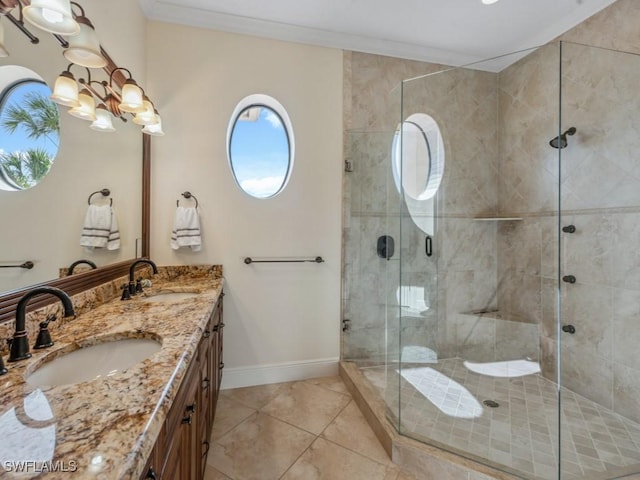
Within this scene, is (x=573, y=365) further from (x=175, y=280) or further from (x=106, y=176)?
(x=106, y=176)

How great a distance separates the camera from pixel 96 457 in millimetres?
461

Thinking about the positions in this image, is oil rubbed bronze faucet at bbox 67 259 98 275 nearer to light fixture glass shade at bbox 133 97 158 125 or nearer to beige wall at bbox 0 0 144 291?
beige wall at bbox 0 0 144 291

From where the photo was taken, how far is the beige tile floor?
149 cm

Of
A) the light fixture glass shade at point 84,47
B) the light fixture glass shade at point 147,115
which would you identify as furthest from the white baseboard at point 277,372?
the light fixture glass shade at point 84,47

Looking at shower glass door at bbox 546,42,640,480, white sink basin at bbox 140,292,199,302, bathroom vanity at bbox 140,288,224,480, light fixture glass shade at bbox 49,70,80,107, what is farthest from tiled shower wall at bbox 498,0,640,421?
light fixture glass shade at bbox 49,70,80,107

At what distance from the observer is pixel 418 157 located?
2.47 metres

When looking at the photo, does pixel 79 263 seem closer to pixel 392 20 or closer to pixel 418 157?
pixel 418 157

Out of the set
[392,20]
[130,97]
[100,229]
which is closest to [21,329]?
[100,229]

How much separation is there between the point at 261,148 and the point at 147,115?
972mm

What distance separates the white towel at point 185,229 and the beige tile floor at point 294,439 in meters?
1.18

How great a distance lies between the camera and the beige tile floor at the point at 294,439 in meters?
1.49

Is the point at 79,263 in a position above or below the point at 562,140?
below

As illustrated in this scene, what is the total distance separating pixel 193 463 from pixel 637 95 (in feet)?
10.2

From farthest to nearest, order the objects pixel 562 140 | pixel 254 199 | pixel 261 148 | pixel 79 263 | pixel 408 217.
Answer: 1. pixel 261 148
2. pixel 408 217
3. pixel 254 199
4. pixel 562 140
5. pixel 79 263
